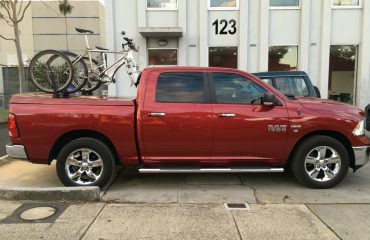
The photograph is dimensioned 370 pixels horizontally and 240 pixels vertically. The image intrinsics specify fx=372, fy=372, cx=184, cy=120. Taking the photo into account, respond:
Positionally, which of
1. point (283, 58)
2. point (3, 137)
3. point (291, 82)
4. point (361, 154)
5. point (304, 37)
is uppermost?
point (304, 37)

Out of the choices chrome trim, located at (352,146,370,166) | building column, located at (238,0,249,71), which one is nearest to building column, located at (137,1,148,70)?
building column, located at (238,0,249,71)

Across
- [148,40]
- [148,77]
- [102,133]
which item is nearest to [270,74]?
[148,77]

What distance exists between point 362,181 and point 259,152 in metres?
2.05

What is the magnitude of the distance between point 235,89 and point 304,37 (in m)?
8.68

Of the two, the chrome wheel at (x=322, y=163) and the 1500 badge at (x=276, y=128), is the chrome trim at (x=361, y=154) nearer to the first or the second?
the chrome wheel at (x=322, y=163)

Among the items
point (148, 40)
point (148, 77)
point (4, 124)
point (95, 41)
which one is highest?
point (95, 41)

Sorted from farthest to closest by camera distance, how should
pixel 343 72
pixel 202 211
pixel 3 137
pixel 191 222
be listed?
pixel 343 72 → pixel 3 137 → pixel 202 211 → pixel 191 222

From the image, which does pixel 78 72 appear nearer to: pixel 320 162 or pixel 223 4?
pixel 320 162

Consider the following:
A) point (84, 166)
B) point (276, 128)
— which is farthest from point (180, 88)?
point (84, 166)

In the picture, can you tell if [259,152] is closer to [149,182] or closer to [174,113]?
[174,113]

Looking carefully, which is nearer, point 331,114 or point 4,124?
point 331,114

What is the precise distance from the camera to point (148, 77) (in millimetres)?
5797

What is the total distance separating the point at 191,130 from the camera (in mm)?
5578

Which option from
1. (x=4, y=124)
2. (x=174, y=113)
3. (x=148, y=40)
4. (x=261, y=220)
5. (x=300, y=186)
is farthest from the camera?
(x=4, y=124)
